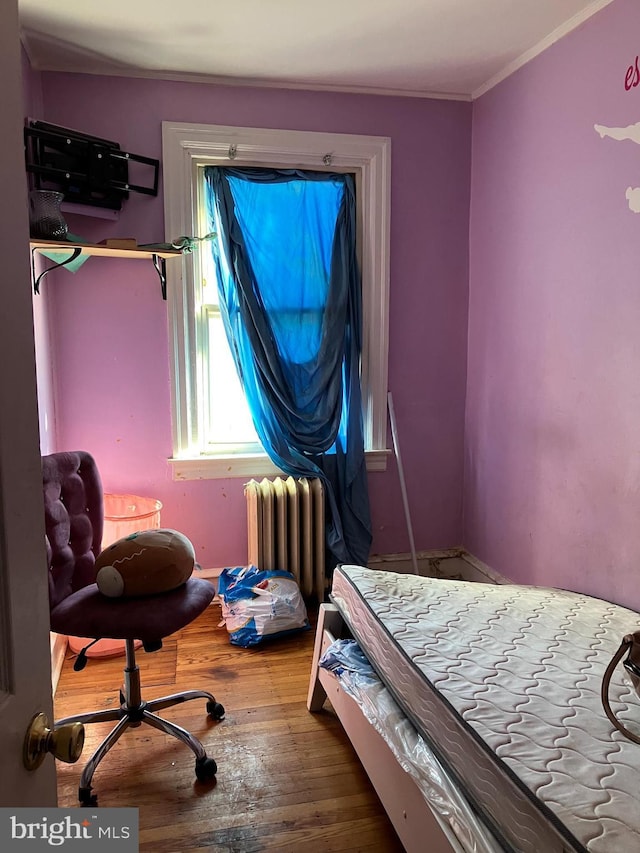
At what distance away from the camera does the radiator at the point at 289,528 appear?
3.07m

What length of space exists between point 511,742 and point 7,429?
3.95ft

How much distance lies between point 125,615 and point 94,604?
0.44 ft

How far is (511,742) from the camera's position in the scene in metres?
1.37

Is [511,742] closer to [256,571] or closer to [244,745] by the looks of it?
[244,745]

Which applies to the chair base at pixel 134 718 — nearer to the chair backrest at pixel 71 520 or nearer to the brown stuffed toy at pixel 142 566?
the brown stuffed toy at pixel 142 566

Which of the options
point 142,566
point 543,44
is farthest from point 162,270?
point 543,44

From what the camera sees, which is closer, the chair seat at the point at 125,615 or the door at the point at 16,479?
the door at the point at 16,479

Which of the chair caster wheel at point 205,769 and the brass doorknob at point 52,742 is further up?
the brass doorknob at point 52,742

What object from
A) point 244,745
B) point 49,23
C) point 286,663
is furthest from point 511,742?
point 49,23

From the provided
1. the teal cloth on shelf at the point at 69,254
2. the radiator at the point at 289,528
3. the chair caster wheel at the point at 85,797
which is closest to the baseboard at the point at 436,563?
the radiator at the point at 289,528

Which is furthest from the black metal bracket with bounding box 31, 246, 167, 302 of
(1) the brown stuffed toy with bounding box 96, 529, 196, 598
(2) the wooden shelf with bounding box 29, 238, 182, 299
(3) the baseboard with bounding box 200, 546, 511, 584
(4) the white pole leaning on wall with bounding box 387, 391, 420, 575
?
(3) the baseboard with bounding box 200, 546, 511, 584

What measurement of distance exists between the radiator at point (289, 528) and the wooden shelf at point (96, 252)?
3.54 feet

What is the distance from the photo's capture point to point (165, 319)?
10.1ft

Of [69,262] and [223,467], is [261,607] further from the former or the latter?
[69,262]
